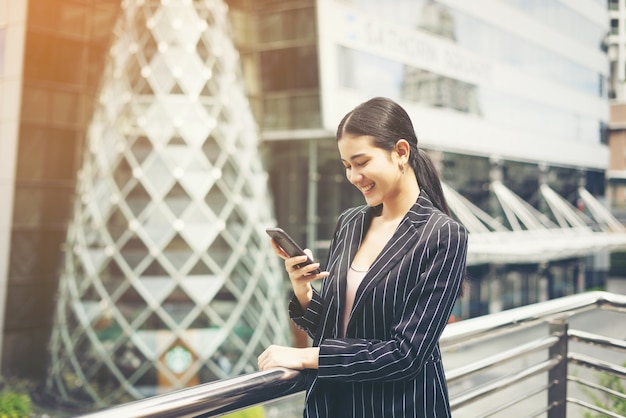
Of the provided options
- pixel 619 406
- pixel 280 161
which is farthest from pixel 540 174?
pixel 619 406

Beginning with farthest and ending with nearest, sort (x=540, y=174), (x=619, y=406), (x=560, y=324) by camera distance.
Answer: (x=540, y=174) < (x=619, y=406) < (x=560, y=324)

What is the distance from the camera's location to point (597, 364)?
2004 mm

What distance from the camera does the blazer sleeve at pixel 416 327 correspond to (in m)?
1.00

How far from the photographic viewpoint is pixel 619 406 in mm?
2467

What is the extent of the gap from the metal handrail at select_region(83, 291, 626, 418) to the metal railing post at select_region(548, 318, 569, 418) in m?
0.02

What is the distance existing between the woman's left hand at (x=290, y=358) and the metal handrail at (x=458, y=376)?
0.7 inches

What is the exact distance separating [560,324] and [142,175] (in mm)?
8712

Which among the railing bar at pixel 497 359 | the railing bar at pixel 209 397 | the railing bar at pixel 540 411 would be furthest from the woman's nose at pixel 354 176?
the railing bar at pixel 540 411

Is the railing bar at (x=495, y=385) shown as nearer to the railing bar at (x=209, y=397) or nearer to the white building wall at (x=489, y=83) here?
the railing bar at (x=209, y=397)

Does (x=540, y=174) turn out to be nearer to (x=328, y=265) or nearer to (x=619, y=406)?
(x=619, y=406)

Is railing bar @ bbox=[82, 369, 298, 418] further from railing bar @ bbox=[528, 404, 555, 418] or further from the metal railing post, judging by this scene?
the metal railing post

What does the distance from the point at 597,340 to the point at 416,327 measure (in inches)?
51.8

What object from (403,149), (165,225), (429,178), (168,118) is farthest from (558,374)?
(168,118)

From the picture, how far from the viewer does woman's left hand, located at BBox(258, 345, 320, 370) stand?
3.58ft
